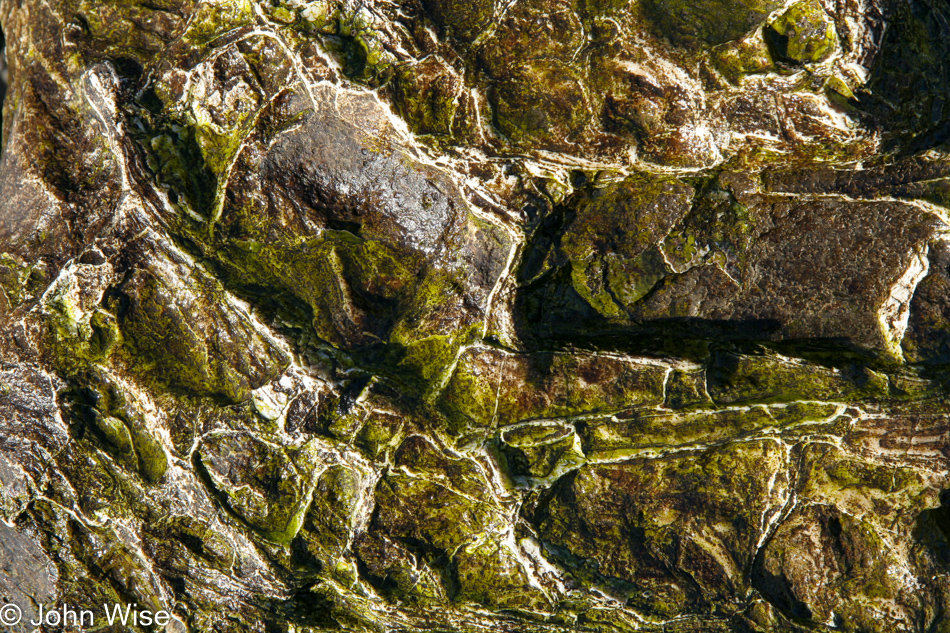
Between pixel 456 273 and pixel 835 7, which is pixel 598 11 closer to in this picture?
pixel 835 7

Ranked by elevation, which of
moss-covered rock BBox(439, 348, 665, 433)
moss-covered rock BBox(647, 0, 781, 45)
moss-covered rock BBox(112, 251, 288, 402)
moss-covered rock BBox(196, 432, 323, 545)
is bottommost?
moss-covered rock BBox(196, 432, 323, 545)

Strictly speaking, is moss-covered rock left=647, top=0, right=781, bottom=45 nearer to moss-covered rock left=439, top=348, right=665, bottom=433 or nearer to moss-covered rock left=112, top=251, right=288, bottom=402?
moss-covered rock left=439, top=348, right=665, bottom=433

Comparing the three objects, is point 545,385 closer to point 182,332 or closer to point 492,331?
point 492,331

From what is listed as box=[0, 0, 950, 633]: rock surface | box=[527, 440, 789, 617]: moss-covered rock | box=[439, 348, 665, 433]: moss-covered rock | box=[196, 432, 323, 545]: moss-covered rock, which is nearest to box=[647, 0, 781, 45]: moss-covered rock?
box=[0, 0, 950, 633]: rock surface

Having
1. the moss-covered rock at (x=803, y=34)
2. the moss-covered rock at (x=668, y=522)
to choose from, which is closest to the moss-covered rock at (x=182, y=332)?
the moss-covered rock at (x=668, y=522)

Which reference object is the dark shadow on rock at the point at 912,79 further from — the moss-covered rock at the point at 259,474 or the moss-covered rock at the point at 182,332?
the moss-covered rock at the point at 182,332

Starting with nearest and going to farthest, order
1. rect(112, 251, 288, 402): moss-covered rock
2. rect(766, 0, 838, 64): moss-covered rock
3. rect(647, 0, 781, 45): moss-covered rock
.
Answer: rect(766, 0, 838, 64): moss-covered rock
rect(647, 0, 781, 45): moss-covered rock
rect(112, 251, 288, 402): moss-covered rock

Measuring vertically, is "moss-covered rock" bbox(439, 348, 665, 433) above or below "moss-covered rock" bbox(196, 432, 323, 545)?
above

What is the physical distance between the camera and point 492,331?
351 centimetres

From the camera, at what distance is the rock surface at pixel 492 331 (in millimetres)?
3473

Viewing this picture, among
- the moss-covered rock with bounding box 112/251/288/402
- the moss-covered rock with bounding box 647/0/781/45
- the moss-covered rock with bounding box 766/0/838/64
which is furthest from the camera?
the moss-covered rock with bounding box 112/251/288/402

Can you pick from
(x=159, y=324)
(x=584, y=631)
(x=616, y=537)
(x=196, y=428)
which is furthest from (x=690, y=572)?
(x=159, y=324)

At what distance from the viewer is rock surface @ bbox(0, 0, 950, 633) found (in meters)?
3.47

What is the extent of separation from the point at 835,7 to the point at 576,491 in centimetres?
317
